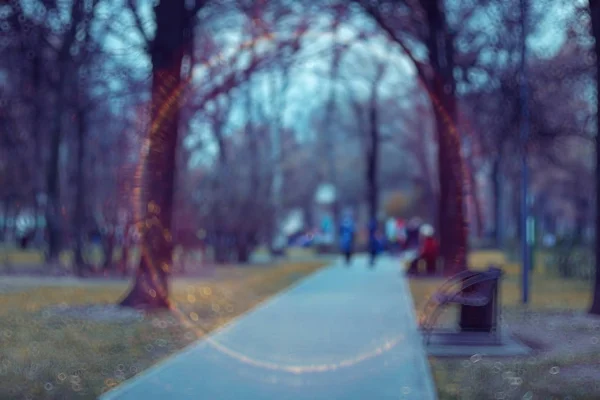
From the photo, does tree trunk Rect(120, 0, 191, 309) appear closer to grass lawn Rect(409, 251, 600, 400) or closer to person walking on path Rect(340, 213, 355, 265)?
grass lawn Rect(409, 251, 600, 400)

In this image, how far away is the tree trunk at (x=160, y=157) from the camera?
16719mm

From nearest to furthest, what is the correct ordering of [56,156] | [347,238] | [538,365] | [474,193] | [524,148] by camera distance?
[538,365] < [524,148] < [56,156] < [347,238] < [474,193]

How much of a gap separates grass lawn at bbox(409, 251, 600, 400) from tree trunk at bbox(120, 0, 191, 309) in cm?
466

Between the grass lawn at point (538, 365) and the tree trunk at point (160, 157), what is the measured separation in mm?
4660

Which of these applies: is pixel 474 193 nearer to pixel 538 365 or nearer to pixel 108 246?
pixel 108 246

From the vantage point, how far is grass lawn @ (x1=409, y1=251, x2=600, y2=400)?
912cm

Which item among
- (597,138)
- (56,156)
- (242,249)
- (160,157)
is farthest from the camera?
(242,249)

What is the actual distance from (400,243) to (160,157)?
30775mm

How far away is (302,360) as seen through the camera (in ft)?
36.4

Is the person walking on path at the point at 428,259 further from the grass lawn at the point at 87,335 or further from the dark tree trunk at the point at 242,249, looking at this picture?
the dark tree trunk at the point at 242,249

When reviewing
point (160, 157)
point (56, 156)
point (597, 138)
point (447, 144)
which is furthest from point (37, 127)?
point (597, 138)

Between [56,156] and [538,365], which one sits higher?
[56,156]

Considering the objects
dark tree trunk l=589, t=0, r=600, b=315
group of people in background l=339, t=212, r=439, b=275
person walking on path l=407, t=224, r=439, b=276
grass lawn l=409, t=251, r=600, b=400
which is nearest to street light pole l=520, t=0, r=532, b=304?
grass lawn l=409, t=251, r=600, b=400

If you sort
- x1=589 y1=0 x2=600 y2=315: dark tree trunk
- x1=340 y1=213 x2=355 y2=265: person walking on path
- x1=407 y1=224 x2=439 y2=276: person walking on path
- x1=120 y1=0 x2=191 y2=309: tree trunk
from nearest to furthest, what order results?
x1=589 y1=0 x2=600 y2=315: dark tree trunk → x1=120 y1=0 x2=191 y2=309: tree trunk → x1=407 y1=224 x2=439 y2=276: person walking on path → x1=340 y1=213 x2=355 y2=265: person walking on path
